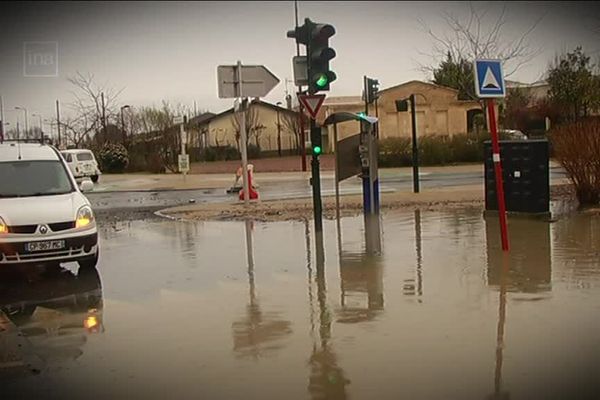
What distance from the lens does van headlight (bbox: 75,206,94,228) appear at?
10.0 m

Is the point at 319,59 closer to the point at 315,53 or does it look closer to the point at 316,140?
the point at 315,53

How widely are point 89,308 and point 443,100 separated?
160 ft

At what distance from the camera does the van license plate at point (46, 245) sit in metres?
9.53

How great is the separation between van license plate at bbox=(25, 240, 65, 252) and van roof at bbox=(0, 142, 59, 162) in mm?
1972

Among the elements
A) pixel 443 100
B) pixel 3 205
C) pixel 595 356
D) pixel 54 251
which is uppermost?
pixel 443 100

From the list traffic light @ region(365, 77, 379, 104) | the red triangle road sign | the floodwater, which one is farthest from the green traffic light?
traffic light @ region(365, 77, 379, 104)

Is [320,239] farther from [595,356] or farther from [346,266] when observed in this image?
[595,356]

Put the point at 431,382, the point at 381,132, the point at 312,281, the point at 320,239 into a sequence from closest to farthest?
the point at 431,382 → the point at 312,281 → the point at 320,239 → the point at 381,132

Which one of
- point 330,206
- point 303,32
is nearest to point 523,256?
point 303,32

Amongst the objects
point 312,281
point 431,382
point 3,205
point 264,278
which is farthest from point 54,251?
point 431,382

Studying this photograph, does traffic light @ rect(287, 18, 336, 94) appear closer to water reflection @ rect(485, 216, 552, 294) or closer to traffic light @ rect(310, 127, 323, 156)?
traffic light @ rect(310, 127, 323, 156)

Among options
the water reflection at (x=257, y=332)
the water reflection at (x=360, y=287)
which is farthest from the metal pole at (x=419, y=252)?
the water reflection at (x=257, y=332)

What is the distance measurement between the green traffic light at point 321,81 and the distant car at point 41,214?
3945mm

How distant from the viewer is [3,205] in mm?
9812
